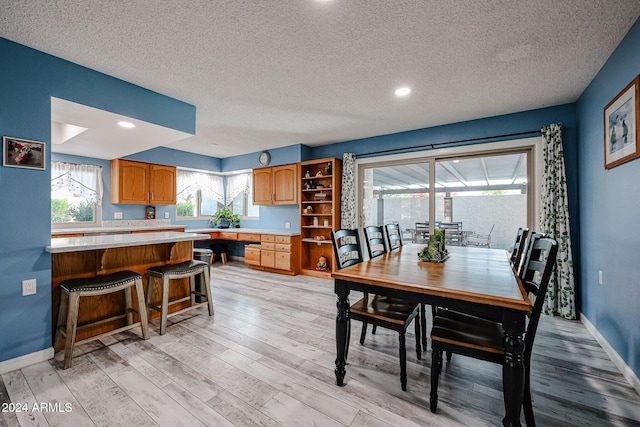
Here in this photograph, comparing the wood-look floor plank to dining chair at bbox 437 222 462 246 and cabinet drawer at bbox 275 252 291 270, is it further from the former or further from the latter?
dining chair at bbox 437 222 462 246

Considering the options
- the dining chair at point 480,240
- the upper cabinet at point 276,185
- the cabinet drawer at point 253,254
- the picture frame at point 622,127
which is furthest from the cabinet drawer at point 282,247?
the picture frame at point 622,127

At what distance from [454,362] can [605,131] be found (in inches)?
95.7

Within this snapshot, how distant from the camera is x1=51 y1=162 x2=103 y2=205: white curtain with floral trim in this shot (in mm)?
4559

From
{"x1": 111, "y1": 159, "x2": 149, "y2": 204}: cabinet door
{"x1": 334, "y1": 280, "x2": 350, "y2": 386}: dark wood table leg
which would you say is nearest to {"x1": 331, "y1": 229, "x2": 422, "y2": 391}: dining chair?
{"x1": 334, "y1": 280, "x2": 350, "y2": 386}: dark wood table leg

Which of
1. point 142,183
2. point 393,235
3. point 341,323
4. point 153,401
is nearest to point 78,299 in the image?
point 153,401

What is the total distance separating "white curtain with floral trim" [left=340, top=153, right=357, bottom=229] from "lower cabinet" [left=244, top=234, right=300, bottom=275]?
41.0 inches

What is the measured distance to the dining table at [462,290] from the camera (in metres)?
1.32

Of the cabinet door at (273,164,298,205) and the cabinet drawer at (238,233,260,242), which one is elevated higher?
the cabinet door at (273,164,298,205)

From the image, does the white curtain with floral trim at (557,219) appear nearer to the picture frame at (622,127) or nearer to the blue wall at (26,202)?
the picture frame at (622,127)

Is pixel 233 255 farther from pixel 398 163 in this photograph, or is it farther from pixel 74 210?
pixel 398 163

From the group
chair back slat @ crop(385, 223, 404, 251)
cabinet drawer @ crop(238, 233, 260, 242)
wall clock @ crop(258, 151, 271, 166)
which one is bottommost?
cabinet drawer @ crop(238, 233, 260, 242)

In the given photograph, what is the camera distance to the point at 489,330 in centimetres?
166

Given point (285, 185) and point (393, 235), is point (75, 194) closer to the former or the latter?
point (285, 185)

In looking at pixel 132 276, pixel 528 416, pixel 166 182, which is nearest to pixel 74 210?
pixel 166 182
